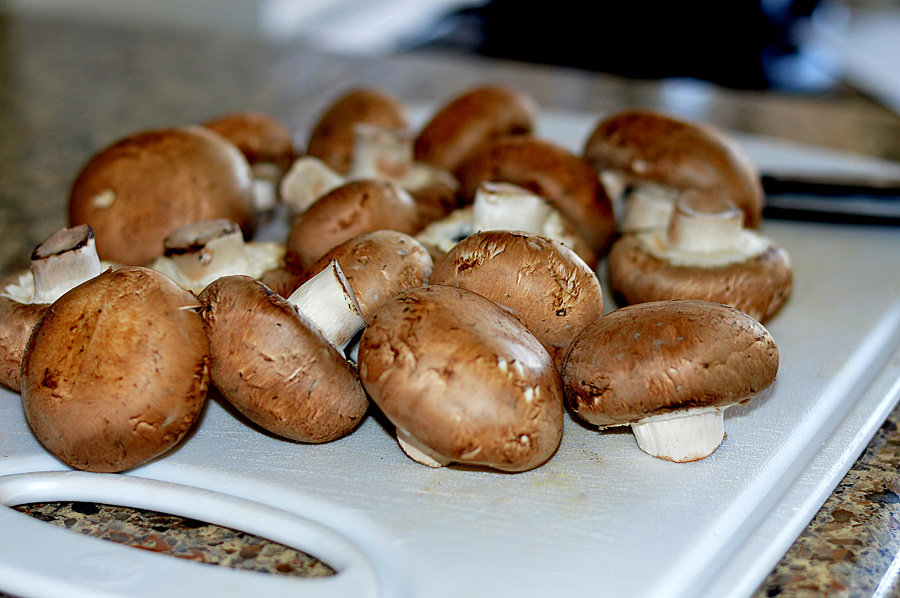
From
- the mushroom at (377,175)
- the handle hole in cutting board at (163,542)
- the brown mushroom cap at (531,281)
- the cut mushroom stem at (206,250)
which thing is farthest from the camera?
the mushroom at (377,175)

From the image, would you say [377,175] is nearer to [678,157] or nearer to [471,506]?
[678,157]

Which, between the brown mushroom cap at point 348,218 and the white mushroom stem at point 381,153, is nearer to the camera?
the brown mushroom cap at point 348,218

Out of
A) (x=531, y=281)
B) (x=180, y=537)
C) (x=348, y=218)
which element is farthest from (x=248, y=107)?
(x=180, y=537)

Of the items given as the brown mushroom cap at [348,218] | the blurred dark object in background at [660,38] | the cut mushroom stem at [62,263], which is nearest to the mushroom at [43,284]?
the cut mushroom stem at [62,263]

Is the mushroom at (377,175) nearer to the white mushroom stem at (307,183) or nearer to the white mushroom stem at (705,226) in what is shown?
the white mushroom stem at (307,183)

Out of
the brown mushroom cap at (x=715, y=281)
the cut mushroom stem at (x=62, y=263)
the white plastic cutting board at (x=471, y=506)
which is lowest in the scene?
the white plastic cutting board at (x=471, y=506)

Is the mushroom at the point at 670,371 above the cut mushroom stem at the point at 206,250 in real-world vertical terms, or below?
below

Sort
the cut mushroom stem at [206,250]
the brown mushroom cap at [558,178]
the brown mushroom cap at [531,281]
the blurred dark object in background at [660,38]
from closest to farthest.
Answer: the brown mushroom cap at [531,281] → the cut mushroom stem at [206,250] → the brown mushroom cap at [558,178] → the blurred dark object in background at [660,38]
